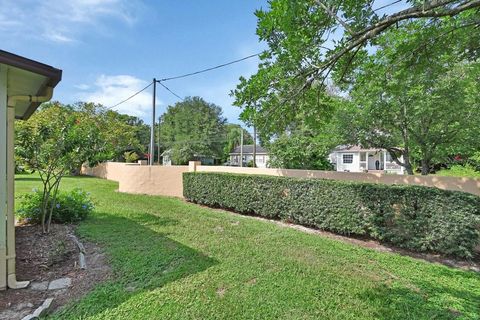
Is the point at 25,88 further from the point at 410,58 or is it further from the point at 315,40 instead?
the point at 410,58

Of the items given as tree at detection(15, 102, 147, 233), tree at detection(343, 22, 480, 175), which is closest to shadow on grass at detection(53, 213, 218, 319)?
tree at detection(15, 102, 147, 233)

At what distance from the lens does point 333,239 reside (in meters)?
5.70

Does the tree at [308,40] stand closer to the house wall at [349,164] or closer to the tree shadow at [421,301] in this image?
the tree shadow at [421,301]

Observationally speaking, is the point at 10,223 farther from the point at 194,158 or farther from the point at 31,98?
the point at 194,158

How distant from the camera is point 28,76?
3340mm

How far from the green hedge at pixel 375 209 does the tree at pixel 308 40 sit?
8.65 ft

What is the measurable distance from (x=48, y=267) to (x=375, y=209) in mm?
5854

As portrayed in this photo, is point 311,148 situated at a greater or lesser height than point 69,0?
lesser

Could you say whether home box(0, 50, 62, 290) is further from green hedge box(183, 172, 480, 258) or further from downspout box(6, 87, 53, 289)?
green hedge box(183, 172, 480, 258)

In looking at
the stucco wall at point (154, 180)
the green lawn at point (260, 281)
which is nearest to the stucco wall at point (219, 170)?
the stucco wall at point (154, 180)

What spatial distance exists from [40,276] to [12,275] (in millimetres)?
340

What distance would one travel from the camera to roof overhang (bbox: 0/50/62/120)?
2988mm

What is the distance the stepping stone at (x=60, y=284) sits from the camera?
3.16 m

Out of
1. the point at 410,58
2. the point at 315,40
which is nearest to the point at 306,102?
the point at 315,40
